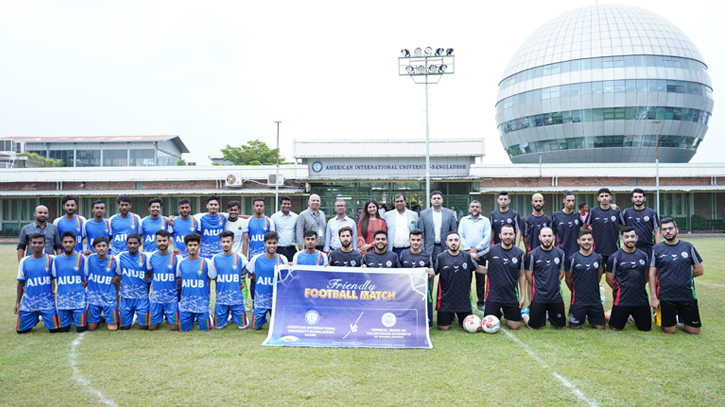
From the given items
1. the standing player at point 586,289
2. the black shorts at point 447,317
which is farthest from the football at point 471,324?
the standing player at point 586,289

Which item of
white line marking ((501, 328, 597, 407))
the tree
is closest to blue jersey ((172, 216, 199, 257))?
white line marking ((501, 328, 597, 407))

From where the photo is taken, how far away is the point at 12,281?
10.9 meters

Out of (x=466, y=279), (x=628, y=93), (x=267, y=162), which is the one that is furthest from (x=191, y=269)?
(x=267, y=162)

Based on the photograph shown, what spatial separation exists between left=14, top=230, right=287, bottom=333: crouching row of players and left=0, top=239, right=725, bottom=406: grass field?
27 cm

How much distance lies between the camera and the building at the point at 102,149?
174 feet

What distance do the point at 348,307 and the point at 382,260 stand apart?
865 millimetres

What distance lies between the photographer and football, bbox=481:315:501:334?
6.17 meters

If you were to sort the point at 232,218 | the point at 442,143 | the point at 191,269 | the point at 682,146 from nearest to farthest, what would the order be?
the point at 191,269
the point at 232,218
the point at 442,143
the point at 682,146

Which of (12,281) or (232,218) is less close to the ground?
(232,218)

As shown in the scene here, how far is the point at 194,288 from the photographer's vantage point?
254 inches

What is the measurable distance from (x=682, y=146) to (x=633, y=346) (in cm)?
3693

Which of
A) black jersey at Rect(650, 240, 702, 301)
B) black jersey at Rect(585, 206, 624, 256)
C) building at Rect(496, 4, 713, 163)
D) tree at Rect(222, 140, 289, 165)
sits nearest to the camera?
black jersey at Rect(650, 240, 702, 301)

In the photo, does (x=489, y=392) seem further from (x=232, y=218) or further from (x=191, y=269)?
(x=232, y=218)

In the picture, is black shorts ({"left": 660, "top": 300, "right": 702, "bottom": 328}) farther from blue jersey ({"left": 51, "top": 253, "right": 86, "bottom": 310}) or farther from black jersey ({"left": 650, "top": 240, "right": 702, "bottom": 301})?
blue jersey ({"left": 51, "top": 253, "right": 86, "bottom": 310})
